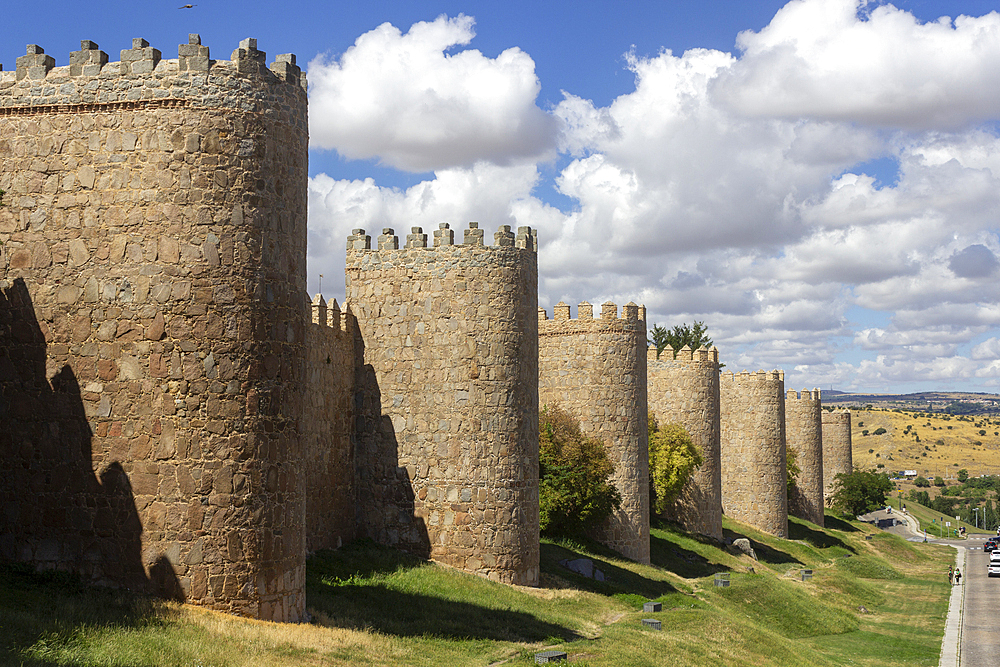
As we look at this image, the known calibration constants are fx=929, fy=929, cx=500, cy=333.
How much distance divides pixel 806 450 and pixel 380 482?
4298 cm

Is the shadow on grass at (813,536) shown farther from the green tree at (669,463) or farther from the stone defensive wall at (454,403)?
the stone defensive wall at (454,403)

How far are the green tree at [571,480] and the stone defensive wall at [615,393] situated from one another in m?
0.52

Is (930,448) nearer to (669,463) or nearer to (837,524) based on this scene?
(837,524)

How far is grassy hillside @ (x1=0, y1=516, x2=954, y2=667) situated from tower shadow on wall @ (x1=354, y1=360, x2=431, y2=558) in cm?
67

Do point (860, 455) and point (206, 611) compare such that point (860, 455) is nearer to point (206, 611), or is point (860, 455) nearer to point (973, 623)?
point (973, 623)

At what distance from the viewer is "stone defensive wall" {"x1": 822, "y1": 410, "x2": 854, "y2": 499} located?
71.4 m

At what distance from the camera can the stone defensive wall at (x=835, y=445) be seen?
71.4 m

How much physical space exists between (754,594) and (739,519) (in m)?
18.9

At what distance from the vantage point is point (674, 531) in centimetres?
4050

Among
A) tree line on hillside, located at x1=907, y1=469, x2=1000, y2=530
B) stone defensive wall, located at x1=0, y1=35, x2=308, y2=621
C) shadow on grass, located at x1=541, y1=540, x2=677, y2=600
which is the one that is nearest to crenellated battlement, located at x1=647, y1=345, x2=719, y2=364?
shadow on grass, located at x1=541, y1=540, x2=677, y2=600

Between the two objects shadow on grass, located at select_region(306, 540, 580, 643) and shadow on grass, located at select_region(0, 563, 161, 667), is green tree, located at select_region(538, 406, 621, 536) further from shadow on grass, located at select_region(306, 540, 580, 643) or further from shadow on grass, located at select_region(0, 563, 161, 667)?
shadow on grass, located at select_region(0, 563, 161, 667)

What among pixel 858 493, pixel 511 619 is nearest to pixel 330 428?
pixel 511 619

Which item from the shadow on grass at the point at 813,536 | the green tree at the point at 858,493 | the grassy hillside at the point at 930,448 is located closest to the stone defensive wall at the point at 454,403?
the shadow on grass at the point at 813,536

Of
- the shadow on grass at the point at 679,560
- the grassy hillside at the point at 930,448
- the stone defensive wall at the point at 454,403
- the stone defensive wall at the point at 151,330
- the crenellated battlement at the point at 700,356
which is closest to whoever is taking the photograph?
the stone defensive wall at the point at 151,330
